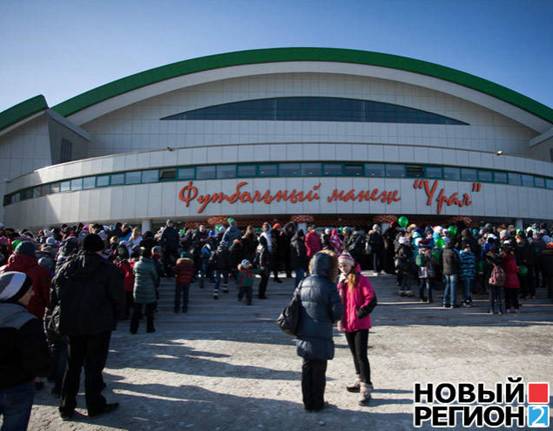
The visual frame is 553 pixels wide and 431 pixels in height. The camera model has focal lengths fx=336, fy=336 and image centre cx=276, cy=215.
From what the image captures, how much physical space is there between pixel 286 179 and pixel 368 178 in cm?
503

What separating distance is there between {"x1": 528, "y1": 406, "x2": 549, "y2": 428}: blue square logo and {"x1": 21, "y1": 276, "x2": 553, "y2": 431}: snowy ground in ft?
2.28

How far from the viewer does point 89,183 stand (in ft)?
73.9

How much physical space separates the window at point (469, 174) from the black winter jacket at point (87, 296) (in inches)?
883

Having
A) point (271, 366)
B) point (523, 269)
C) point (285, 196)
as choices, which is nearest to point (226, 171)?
point (285, 196)

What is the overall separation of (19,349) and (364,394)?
331 cm

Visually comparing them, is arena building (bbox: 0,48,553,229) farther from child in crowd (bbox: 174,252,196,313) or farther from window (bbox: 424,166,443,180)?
child in crowd (bbox: 174,252,196,313)

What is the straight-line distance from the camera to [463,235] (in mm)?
9391

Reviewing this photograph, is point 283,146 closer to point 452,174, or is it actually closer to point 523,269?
point 452,174

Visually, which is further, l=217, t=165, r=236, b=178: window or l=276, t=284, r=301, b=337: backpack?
l=217, t=165, r=236, b=178: window

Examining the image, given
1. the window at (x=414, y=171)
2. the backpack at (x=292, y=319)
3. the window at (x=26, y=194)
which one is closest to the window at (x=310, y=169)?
the window at (x=414, y=171)

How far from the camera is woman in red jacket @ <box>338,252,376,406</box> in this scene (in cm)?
390

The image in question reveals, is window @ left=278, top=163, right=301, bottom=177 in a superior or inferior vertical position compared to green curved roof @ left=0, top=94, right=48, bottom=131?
inferior

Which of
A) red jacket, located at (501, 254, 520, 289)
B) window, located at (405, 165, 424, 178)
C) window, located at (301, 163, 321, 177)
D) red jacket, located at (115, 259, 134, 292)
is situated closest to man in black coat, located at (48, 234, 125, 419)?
red jacket, located at (115, 259, 134, 292)

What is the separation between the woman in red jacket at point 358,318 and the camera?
12.8 ft
